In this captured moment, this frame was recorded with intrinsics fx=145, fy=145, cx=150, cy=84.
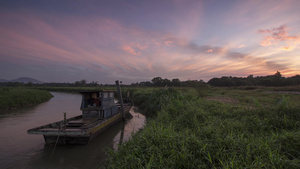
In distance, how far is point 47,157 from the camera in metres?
6.57

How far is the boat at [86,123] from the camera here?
23.0 feet

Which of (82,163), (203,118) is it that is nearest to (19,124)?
(82,163)

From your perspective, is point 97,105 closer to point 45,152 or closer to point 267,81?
point 45,152

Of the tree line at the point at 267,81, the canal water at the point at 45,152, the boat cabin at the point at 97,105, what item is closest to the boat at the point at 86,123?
the boat cabin at the point at 97,105

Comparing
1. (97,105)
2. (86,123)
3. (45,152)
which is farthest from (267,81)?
(45,152)

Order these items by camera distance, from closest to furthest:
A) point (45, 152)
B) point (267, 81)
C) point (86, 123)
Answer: point (45, 152) → point (86, 123) → point (267, 81)

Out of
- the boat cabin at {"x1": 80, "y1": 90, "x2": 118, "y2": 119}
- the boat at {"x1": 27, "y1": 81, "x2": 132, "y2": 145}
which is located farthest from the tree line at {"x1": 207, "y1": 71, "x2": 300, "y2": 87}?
the boat cabin at {"x1": 80, "y1": 90, "x2": 118, "y2": 119}

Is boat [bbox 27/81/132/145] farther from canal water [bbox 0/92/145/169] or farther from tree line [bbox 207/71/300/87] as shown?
tree line [bbox 207/71/300/87]

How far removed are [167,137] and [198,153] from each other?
3.70ft

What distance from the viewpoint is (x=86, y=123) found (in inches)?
346

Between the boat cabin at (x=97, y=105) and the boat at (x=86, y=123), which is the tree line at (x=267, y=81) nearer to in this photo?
the boat at (x=86, y=123)

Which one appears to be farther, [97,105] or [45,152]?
[97,105]

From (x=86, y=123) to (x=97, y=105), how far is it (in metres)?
2.32

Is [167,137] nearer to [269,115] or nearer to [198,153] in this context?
[198,153]
